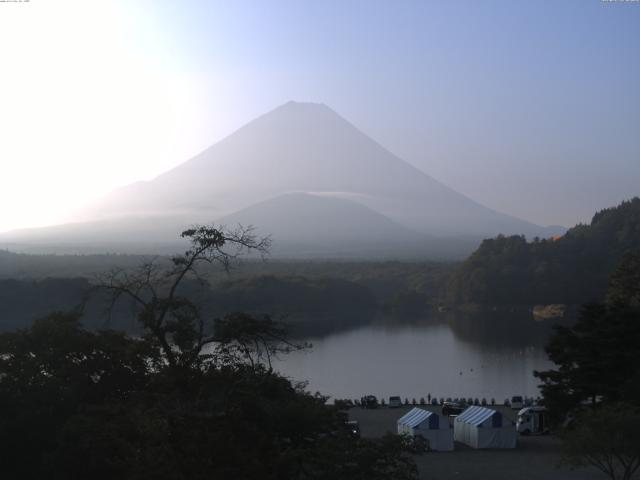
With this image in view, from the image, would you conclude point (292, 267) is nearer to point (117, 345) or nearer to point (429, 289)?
point (429, 289)

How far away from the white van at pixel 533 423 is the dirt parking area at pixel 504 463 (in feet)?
0.85

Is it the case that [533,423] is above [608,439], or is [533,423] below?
below

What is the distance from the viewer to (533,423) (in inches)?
416

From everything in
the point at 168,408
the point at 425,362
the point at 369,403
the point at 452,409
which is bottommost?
the point at 425,362

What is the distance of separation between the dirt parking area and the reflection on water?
3.47m

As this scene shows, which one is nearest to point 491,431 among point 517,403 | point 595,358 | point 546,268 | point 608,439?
point 595,358

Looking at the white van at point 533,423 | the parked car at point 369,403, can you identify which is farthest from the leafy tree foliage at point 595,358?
the parked car at point 369,403

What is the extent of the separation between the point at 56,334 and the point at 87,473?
128 cm

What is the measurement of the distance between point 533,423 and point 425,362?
852 cm

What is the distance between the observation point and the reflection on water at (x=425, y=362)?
1569 centimetres

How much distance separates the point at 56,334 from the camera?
6.17m

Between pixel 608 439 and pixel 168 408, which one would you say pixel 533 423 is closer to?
pixel 608 439

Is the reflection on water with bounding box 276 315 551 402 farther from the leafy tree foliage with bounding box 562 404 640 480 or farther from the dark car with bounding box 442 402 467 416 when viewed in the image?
the leafy tree foliage with bounding box 562 404 640 480

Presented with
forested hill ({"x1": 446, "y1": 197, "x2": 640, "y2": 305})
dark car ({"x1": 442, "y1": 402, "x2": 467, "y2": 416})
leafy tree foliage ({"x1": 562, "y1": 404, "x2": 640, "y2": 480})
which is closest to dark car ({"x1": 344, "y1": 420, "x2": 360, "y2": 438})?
leafy tree foliage ({"x1": 562, "y1": 404, "x2": 640, "y2": 480})
